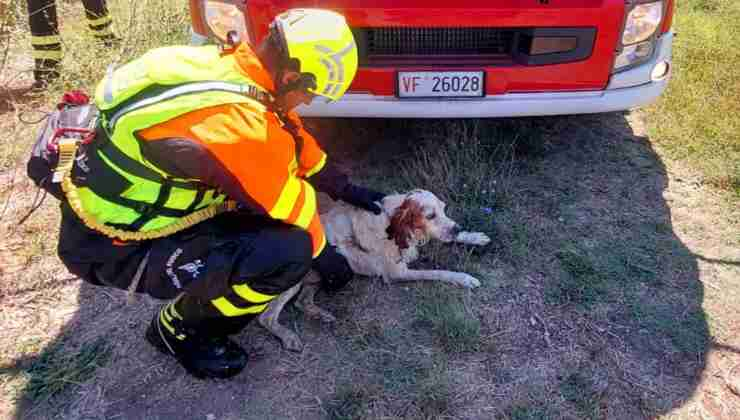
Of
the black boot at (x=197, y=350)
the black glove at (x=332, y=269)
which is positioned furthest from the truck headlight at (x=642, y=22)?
the black boot at (x=197, y=350)

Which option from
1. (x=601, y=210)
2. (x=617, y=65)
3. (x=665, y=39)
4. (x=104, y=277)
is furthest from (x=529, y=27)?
(x=104, y=277)

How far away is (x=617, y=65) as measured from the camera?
3.36m

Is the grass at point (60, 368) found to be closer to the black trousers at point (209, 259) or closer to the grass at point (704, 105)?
the black trousers at point (209, 259)

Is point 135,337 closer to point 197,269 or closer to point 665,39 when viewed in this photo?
point 197,269

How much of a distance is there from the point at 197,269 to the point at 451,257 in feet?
5.29

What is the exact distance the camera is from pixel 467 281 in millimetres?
3154

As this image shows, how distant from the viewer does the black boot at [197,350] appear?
8.63ft

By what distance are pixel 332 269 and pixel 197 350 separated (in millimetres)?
739

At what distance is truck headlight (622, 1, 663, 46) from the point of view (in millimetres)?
3230

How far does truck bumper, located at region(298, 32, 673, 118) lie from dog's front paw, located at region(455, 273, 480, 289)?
0.95 m

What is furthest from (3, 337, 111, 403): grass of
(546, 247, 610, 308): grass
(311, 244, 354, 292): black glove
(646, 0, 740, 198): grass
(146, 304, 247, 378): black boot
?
(646, 0, 740, 198): grass

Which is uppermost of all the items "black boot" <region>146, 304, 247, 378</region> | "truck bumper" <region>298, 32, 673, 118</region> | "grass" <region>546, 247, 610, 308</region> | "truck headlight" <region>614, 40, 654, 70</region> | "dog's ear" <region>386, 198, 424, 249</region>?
"truck headlight" <region>614, 40, 654, 70</region>

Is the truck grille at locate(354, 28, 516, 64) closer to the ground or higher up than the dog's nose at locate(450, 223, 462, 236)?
higher up

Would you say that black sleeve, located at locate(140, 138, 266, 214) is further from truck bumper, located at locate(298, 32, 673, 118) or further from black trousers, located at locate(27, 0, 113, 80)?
black trousers, located at locate(27, 0, 113, 80)
